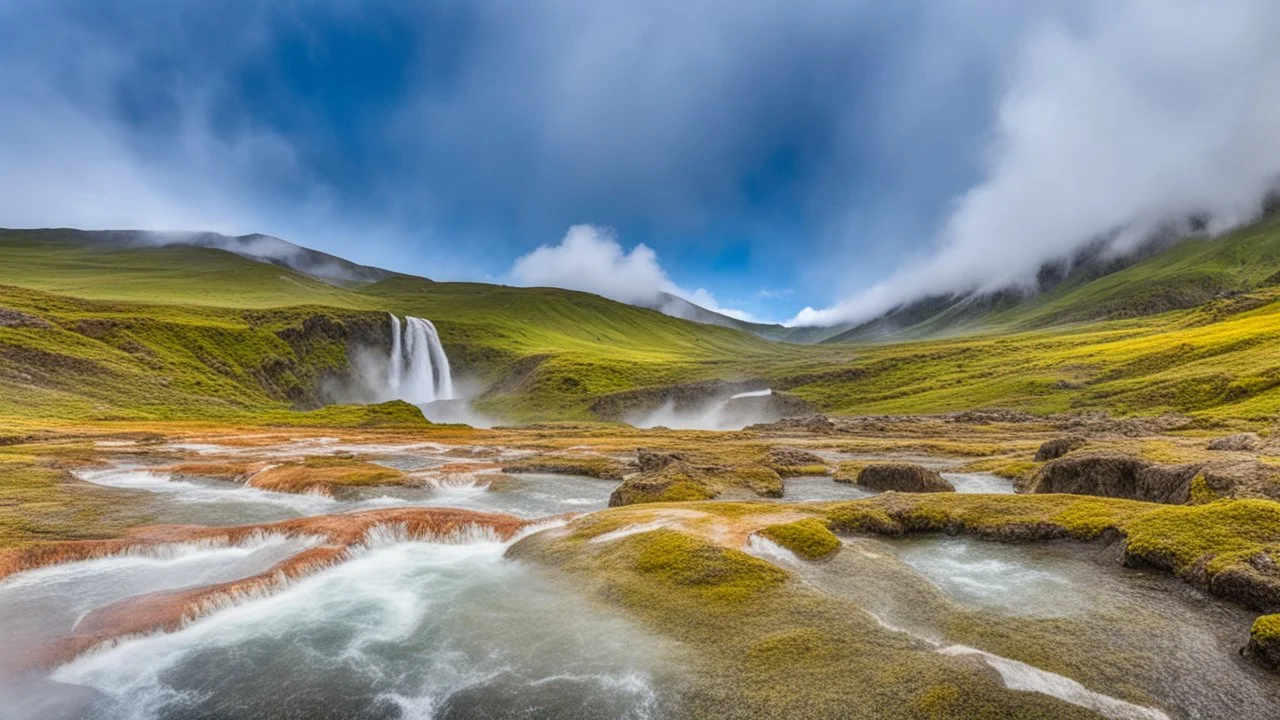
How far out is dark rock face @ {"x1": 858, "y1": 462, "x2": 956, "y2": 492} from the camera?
35.5 meters

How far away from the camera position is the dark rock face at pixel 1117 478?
77.9 feet

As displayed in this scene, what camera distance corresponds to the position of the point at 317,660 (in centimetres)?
1486

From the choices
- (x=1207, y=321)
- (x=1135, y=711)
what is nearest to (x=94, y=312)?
(x=1135, y=711)

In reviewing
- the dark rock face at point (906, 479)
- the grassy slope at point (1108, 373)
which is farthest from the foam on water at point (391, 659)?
the grassy slope at point (1108, 373)

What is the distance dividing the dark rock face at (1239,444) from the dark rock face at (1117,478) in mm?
15354

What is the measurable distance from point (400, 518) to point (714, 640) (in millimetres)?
18271

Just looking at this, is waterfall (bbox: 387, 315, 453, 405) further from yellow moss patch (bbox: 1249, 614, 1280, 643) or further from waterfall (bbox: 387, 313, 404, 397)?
yellow moss patch (bbox: 1249, 614, 1280, 643)

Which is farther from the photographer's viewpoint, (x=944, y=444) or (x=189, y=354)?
(x=189, y=354)

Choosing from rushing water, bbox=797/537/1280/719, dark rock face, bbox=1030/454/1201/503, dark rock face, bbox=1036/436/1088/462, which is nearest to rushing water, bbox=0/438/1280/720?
rushing water, bbox=797/537/1280/719

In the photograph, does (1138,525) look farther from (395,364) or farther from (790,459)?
(395,364)

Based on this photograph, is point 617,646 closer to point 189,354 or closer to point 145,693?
point 145,693

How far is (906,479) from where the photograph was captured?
36625 millimetres

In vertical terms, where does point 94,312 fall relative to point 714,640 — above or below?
above

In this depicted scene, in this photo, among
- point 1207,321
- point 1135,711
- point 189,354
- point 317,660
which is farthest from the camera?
point 1207,321
